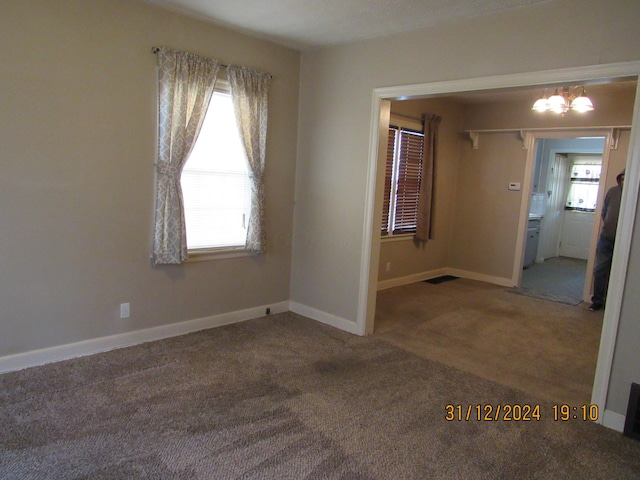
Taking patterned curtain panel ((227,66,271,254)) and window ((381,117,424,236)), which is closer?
patterned curtain panel ((227,66,271,254))

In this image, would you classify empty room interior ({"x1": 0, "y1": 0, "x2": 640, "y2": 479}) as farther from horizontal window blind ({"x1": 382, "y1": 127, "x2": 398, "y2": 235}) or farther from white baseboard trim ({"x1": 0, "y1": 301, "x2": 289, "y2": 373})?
horizontal window blind ({"x1": 382, "y1": 127, "x2": 398, "y2": 235})

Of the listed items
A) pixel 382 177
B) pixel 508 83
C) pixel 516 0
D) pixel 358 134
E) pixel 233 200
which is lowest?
pixel 233 200

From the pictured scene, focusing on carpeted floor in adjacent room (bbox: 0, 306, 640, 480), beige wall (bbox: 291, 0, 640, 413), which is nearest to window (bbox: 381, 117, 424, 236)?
beige wall (bbox: 291, 0, 640, 413)

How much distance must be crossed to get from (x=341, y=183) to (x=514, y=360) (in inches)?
84.4

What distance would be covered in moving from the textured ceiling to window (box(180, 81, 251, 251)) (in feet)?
2.03

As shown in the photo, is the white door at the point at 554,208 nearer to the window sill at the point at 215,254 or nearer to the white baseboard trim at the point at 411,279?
the white baseboard trim at the point at 411,279

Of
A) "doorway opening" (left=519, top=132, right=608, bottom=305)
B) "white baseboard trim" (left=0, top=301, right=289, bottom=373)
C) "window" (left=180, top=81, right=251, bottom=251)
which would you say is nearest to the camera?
"white baseboard trim" (left=0, top=301, right=289, bottom=373)

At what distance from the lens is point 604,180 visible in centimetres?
531

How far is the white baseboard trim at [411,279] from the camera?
5832 millimetres

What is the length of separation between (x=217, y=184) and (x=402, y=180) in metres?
2.89

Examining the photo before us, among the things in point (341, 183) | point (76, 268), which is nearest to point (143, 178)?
point (76, 268)

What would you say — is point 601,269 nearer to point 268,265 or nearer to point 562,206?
point 268,265

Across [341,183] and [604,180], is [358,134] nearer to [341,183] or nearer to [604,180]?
[341,183]

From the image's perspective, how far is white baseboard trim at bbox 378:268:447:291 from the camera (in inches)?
230
